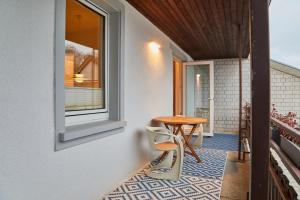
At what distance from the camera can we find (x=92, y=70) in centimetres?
270

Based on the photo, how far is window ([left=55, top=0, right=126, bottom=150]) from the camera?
221cm

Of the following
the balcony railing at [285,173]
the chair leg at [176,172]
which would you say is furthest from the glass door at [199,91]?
the balcony railing at [285,173]

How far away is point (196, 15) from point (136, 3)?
0.99 m

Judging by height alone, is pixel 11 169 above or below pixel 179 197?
above

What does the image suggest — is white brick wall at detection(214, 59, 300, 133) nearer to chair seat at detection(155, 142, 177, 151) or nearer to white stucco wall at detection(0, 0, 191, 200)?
chair seat at detection(155, 142, 177, 151)

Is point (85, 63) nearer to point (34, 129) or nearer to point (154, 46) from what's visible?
point (34, 129)

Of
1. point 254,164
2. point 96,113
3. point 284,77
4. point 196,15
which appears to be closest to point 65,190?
point 96,113

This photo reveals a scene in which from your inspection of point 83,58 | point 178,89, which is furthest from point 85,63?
point 178,89

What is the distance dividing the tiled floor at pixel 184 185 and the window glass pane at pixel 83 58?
1.08 m

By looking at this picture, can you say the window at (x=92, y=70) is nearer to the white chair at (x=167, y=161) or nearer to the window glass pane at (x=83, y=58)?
the window glass pane at (x=83, y=58)

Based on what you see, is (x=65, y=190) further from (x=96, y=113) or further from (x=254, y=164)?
(x=254, y=164)

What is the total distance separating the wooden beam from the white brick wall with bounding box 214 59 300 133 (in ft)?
20.9

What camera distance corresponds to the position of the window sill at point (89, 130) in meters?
1.91

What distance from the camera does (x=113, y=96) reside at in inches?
111
